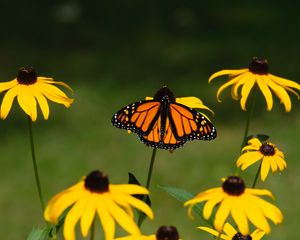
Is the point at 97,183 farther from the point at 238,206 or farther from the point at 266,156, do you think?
the point at 266,156

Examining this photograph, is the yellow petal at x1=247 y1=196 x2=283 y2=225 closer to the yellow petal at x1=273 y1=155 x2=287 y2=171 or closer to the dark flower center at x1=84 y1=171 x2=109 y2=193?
the dark flower center at x1=84 y1=171 x2=109 y2=193

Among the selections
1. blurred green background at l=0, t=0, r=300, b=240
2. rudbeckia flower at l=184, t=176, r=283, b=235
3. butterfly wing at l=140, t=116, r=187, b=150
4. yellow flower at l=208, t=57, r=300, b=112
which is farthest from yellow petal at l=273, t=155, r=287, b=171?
blurred green background at l=0, t=0, r=300, b=240

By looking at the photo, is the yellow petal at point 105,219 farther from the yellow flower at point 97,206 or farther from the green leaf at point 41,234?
the green leaf at point 41,234

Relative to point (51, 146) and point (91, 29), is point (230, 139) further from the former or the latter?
point (91, 29)

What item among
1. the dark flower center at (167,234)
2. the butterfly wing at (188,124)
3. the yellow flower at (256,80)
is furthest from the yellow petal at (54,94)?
the dark flower center at (167,234)

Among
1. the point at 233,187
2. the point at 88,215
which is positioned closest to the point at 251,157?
the point at 233,187

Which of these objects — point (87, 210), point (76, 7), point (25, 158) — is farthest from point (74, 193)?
point (76, 7)
